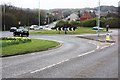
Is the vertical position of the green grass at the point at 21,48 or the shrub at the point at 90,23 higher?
the shrub at the point at 90,23

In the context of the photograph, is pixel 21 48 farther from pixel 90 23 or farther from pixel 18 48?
pixel 90 23

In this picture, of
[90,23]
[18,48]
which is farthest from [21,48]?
[90,23]

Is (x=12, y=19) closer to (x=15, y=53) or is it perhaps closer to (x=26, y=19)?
(x=26, y=19)

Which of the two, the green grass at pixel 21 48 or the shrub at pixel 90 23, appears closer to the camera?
the green grass at pixel 21 48

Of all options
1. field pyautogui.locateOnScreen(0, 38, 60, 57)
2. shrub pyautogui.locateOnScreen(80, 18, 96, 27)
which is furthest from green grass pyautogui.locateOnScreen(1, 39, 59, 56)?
shrub pyautogui.locateOnScreen(80, 18, 96, 27)

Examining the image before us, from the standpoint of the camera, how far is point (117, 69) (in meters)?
13.2

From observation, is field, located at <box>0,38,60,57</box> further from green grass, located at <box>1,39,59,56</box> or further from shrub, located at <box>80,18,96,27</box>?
shrub, located at <box>80,18,96,27</box>

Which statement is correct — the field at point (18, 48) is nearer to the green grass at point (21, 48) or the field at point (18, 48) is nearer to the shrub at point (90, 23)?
the green grass at point (21, 48)

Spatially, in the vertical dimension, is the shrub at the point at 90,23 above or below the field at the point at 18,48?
above

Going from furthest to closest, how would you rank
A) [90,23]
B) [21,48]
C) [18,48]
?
[90,23]
[21,48]
[18,48]

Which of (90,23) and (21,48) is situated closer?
(21,48)

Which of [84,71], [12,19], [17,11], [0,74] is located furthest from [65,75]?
[17,11]

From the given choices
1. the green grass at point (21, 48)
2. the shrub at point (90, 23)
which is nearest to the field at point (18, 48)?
the green grass at point (21, 48)

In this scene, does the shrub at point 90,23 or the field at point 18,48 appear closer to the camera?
the field at point 18,48
